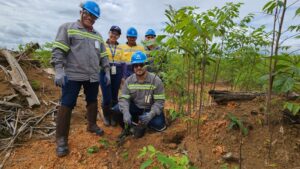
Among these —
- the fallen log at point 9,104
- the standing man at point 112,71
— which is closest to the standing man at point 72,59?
the standing man at point 112,71

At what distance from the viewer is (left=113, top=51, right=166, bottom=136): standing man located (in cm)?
391

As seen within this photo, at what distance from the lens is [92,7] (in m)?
3.31

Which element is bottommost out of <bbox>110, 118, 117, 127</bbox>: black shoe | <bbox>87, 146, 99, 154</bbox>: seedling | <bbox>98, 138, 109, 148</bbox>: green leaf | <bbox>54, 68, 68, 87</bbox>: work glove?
<bbox>87, 146, 99, 154</bbox>: seedling

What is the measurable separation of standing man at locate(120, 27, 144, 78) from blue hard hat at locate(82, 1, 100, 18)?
1331 mm

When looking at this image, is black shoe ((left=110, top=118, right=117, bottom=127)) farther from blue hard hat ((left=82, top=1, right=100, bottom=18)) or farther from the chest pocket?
blue hard hat ((left=82, top=1, right=100, bottom=18))

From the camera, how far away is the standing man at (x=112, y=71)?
4453 millimetres

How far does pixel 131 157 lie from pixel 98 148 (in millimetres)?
587

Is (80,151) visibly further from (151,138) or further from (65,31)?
(65,31)

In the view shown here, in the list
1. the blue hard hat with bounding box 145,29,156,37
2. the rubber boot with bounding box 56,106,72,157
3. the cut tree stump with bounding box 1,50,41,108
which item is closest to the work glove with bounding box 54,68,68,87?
the rubber boot with bounding box 56,106,72,157

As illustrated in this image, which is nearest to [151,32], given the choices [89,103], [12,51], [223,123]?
[89,103]

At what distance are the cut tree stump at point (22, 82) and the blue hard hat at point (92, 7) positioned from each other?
251 centimetres

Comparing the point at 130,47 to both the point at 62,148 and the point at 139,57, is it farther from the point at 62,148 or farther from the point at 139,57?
the point at 62,148

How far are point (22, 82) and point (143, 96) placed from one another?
2.82m

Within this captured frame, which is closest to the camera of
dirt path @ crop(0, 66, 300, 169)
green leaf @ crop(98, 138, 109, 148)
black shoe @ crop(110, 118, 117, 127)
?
dirt path @ crop(0, 66, 300, 169)
